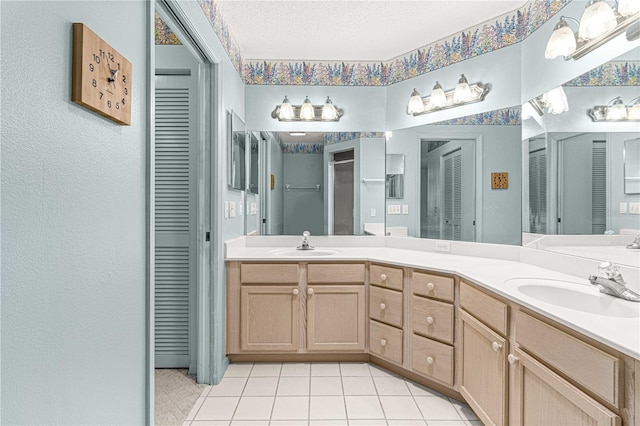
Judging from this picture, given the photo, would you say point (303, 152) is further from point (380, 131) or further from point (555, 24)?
point (555, 24)

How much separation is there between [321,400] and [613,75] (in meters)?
2.27

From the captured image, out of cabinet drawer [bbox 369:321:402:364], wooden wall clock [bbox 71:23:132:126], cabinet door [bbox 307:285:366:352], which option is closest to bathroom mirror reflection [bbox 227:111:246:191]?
cabinet door [bbox 307:285:366:352]

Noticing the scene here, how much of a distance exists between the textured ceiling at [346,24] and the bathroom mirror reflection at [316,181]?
2.20 feet

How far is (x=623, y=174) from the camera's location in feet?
5.14

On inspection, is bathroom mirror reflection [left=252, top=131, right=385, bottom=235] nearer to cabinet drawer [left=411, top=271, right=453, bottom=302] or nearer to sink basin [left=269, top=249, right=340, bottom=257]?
sink basin [left=269, top=249, right=340, bottom=257]

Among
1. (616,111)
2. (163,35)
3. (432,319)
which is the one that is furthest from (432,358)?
(163,35)

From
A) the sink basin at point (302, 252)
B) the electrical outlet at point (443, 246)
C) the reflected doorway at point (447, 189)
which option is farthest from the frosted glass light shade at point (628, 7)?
the sink basin at point (302, 252)

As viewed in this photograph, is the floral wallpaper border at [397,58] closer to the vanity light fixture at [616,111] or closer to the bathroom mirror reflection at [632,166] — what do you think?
the vanity light fixture at [616,111]

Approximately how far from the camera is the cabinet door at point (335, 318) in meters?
2.46

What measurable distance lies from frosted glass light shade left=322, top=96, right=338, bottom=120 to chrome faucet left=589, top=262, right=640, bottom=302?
2160 millimetres

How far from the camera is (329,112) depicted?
2967mm

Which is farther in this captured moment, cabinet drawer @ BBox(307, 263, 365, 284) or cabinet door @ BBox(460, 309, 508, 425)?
cabinet drawer @ BBox(307, 263, 365, 284)

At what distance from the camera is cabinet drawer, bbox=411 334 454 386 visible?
6.59ft

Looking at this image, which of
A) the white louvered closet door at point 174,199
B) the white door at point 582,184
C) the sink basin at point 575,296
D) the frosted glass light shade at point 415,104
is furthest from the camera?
the frosted glass light shade at point 415,104
